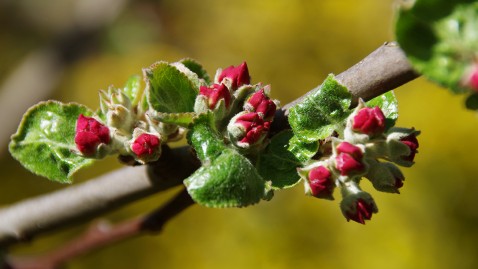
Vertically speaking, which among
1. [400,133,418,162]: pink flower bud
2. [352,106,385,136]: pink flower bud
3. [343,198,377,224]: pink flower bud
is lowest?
[343,198,377,224]: pink flower bud

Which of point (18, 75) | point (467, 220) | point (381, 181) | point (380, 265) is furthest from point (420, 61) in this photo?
point (18, 75)

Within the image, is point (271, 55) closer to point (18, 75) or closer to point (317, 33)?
point (317, 33)

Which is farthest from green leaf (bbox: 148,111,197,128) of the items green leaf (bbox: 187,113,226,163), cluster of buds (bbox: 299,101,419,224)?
cluster of buds (bbox: 299,101,419,224)

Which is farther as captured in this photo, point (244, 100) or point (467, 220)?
point (467, 220)

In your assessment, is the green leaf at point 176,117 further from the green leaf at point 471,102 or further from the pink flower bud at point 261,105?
the green leaf at point 471,102

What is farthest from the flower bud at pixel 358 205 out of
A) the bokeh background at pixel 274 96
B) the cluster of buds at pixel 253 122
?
the bokeh background at pixel 274 96

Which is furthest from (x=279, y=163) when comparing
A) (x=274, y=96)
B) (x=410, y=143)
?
(x=274, y=96)

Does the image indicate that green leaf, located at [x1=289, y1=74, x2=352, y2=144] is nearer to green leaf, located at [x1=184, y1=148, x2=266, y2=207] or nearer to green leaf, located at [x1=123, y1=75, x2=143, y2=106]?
green leaf, located at [x1=184, y1=148, x2=266, y2=207]
